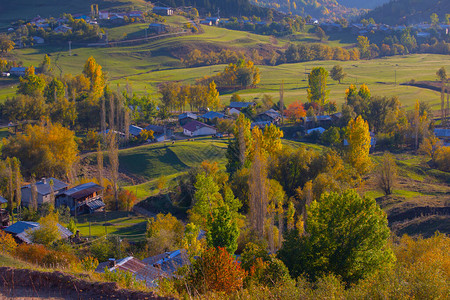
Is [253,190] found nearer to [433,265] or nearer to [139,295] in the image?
[433,265]

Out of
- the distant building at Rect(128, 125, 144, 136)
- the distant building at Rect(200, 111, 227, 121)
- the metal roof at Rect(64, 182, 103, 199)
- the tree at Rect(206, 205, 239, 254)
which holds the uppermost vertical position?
the tree at Rect(206, 205, 239, 254)

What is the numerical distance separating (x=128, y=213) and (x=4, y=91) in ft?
170

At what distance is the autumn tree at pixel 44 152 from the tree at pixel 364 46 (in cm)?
10290

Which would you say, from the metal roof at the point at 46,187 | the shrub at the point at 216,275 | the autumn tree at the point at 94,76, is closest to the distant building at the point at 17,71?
the autumn tree at the point at 94,76

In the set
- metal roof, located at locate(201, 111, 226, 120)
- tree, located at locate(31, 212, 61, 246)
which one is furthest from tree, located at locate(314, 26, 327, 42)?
tree, located at locate(31, 212, 61, 246)

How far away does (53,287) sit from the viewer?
1384cm

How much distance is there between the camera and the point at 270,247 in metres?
24.9

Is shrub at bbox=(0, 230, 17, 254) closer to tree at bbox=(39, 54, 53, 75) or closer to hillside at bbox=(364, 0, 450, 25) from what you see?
tree at bbox=(39, 54, 53, 75)

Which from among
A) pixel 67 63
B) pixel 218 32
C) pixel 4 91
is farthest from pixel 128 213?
pixel 218 32

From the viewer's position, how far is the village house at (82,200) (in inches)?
1613

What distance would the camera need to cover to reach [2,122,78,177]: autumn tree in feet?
156

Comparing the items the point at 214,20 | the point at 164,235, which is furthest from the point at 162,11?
the point at 164,235

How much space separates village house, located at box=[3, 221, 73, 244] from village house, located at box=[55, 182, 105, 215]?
913 cm

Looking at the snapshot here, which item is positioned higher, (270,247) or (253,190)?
(253,190)
